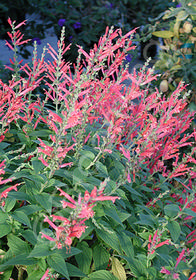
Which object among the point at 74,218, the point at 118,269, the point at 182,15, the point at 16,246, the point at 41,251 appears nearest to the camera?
the point at 74,218

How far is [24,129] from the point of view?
1754mm

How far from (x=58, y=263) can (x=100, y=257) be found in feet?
1.04

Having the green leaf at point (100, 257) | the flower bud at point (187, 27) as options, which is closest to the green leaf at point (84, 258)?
the green leaf at point (100, 257)

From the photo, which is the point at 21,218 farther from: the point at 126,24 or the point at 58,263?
the point at 126,24

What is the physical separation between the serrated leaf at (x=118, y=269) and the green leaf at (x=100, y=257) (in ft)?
0.23

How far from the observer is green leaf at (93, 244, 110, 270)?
4.68 ft

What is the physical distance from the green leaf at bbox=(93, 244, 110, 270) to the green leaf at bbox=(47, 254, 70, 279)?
0.91ft

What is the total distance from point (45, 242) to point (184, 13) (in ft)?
8.69

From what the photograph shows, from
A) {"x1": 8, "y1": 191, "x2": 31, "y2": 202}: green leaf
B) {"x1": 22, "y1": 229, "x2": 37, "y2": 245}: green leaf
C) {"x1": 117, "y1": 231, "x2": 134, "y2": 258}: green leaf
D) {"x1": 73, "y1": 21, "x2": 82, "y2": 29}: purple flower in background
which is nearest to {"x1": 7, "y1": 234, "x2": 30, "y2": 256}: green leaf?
{"x1": 22, "y1": 229, "x2": 37, "y2": 245}: green leaf

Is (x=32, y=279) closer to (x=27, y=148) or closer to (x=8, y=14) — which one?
(x=27, y=148)

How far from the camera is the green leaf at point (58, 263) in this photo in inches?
45.2

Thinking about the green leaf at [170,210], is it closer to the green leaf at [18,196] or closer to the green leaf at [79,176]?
the green leaf at [79,176]

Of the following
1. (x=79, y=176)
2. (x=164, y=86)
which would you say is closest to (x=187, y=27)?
(x=164, y=86)

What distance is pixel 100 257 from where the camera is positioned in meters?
1.45
